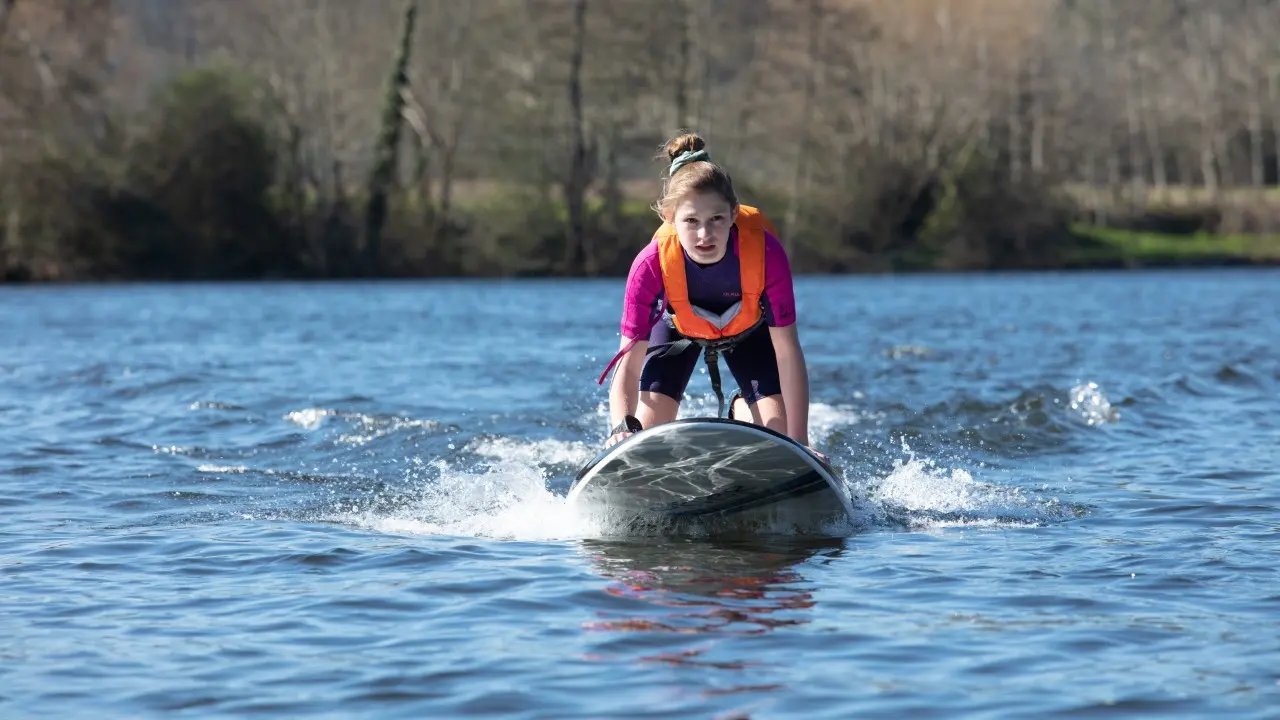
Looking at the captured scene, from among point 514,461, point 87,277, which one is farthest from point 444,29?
point 514,461

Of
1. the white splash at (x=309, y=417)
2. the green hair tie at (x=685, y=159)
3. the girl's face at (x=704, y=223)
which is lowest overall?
the white splash at (x=309, y=417)

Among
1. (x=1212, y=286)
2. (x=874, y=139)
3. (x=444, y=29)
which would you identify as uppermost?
(x=444, y=29)

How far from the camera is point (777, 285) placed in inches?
293

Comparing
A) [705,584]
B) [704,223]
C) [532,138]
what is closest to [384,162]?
[532,138]

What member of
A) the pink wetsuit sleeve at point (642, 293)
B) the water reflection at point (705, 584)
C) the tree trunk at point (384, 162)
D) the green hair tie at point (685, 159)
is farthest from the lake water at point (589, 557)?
the tree trunk at point (384, 162)

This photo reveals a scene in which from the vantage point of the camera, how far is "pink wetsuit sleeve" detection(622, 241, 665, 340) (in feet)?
24.2

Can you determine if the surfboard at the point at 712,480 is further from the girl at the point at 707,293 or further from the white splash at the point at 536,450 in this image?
the white splash at the point at 536,450

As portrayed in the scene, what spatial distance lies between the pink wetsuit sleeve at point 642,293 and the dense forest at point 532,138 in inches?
1529

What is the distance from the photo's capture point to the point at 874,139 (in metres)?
55.1

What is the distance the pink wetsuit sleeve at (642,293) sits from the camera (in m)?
7.39

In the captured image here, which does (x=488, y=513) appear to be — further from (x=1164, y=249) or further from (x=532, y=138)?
(x=1164, y=249)

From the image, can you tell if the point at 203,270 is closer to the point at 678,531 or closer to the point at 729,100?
Answer: the point at 729,100

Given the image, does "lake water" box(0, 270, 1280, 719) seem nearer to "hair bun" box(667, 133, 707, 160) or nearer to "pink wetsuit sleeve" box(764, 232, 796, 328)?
"pink wetsuit sleeve" box(764, 232, 796, 328)

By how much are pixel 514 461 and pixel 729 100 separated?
4391cm
